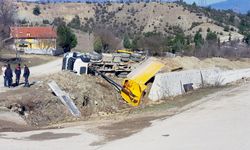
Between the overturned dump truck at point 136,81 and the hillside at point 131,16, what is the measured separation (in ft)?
253

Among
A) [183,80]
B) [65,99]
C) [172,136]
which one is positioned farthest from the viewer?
[183,80]

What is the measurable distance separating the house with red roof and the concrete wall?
51.6 metres

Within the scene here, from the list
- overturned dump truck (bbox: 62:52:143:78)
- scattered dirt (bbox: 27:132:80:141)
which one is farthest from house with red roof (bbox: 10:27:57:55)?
scattered dirt (bbox: 27:132:80:141)

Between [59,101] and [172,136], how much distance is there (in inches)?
410

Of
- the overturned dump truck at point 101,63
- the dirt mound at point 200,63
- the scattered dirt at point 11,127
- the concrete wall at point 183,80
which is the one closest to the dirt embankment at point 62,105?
the concrete wall at point 183,80

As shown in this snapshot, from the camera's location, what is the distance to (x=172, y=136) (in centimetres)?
2111

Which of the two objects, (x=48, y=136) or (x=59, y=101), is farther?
(x=59, y=101)

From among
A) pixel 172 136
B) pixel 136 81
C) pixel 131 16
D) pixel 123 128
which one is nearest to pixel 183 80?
pixel 136 81

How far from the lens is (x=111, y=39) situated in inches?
3748

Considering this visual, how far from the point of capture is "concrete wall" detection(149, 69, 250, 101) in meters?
35.3

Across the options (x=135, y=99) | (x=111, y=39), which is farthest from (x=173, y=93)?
(x=111, y=39)

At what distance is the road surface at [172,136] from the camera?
19234mm

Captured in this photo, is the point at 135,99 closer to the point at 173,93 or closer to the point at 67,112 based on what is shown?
the point at 173,93

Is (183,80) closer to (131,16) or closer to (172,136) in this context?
(172,136)
